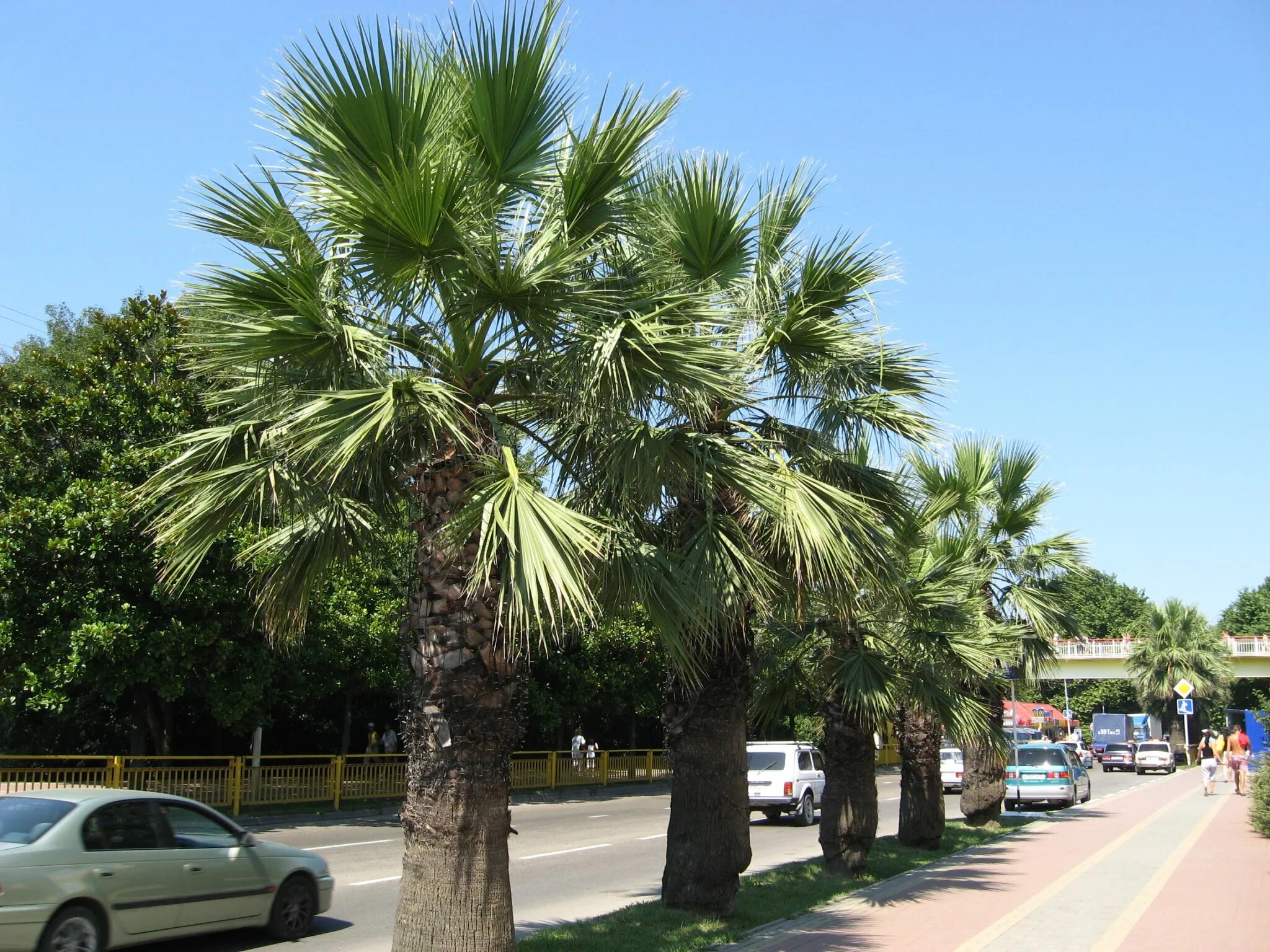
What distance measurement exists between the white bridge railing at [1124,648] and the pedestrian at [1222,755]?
77.8 ft

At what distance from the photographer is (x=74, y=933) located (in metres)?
7.56

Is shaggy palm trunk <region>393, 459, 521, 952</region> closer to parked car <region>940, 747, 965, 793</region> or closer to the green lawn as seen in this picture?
the green lawn

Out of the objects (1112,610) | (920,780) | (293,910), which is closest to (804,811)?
(920,780)

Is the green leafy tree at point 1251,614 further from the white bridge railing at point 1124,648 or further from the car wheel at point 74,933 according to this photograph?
the car wheel at point 74,933

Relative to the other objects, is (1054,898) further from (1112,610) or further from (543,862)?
(1112,610)

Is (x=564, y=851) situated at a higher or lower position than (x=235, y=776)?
lower

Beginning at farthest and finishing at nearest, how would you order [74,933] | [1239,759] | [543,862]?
[1239,759] < [543,862] < [74,933]

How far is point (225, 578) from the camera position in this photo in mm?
19156

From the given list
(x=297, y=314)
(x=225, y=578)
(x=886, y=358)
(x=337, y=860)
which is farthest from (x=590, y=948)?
(x=225, y=578)

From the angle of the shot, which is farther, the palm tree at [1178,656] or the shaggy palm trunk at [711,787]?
the palm tree at [1178,656]

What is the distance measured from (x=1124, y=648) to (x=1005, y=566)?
54881 millimetres

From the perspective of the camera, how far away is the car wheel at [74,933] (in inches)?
290

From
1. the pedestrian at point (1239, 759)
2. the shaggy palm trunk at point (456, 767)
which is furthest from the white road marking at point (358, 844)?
the pedestrian at point (1239, 759)

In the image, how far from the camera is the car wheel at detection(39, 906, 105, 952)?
7.37 meters
